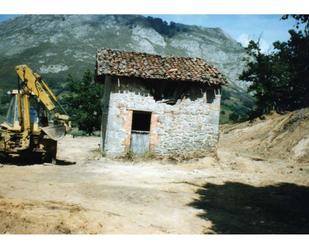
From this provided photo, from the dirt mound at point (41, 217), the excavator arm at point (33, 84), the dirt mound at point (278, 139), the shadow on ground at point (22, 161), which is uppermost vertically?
the excavator arm at point (33, 84)

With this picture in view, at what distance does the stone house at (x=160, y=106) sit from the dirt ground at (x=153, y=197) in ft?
2.66

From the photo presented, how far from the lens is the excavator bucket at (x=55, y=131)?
13289mm

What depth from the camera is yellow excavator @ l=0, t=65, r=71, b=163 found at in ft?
43.2

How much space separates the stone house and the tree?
46.6 ft

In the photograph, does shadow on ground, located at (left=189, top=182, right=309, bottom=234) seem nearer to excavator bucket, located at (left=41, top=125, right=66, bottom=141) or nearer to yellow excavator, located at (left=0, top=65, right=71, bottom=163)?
excavator bucket, located at (left=41, top=125, right=66, bottom=141)

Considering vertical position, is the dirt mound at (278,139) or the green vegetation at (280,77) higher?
the green vegetation at (280,77)

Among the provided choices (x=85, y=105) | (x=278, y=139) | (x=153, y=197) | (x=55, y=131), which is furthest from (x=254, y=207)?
(x=85, y=105)

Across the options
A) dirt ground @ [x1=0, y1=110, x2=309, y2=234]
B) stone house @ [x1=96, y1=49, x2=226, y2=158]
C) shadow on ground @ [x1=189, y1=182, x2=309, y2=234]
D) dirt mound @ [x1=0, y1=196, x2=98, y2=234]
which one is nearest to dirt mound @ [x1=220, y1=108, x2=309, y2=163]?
dirt ground @ [x1=0, y1=110, x2=309, y2=234]

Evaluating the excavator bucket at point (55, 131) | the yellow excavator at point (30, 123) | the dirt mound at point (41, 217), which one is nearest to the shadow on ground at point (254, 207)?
the dirt mound at point (41, 217)

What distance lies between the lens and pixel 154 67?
16172mm

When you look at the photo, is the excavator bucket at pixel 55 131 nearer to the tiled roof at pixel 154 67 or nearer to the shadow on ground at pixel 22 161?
the shadow on ground at pixel 22 161

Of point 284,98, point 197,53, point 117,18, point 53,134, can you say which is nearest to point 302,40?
point 284,98

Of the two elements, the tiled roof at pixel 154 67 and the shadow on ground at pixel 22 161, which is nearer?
the shadow on ground at pixel 22 161
